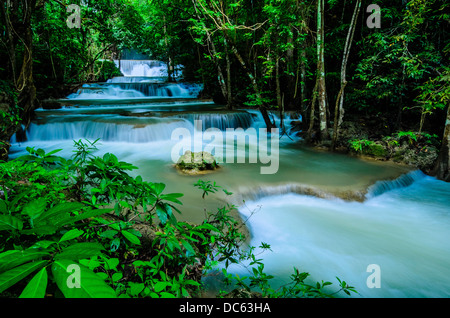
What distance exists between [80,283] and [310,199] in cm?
423

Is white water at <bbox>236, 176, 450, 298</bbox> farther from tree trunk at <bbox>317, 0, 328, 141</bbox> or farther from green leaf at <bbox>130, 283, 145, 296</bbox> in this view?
tree trunk at <bbox>317, 0, 328, 141</bbox>

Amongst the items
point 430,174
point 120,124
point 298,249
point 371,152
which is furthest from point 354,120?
point 120,124

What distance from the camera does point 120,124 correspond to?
7859 mm

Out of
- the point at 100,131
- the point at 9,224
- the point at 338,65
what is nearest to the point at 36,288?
the point at 9,224

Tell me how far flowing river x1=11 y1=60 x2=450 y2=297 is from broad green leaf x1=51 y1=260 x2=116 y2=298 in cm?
205

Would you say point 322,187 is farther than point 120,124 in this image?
No

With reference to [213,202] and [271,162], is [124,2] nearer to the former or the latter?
[271,162]

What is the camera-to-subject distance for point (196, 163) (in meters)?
4.98

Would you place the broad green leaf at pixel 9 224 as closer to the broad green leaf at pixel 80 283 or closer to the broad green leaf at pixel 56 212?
the broad green leaf at pixel 56 212

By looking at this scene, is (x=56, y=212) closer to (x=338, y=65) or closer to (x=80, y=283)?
(x=80, y=283)

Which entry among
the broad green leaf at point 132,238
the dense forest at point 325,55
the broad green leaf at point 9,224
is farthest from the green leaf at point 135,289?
the dense forest at point 325,55

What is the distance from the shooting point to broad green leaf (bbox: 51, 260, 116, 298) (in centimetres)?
73

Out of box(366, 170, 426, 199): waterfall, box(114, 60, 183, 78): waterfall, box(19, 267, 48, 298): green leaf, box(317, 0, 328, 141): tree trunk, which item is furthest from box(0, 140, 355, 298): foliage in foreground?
box(114, 60, 183, 78): waterfall
